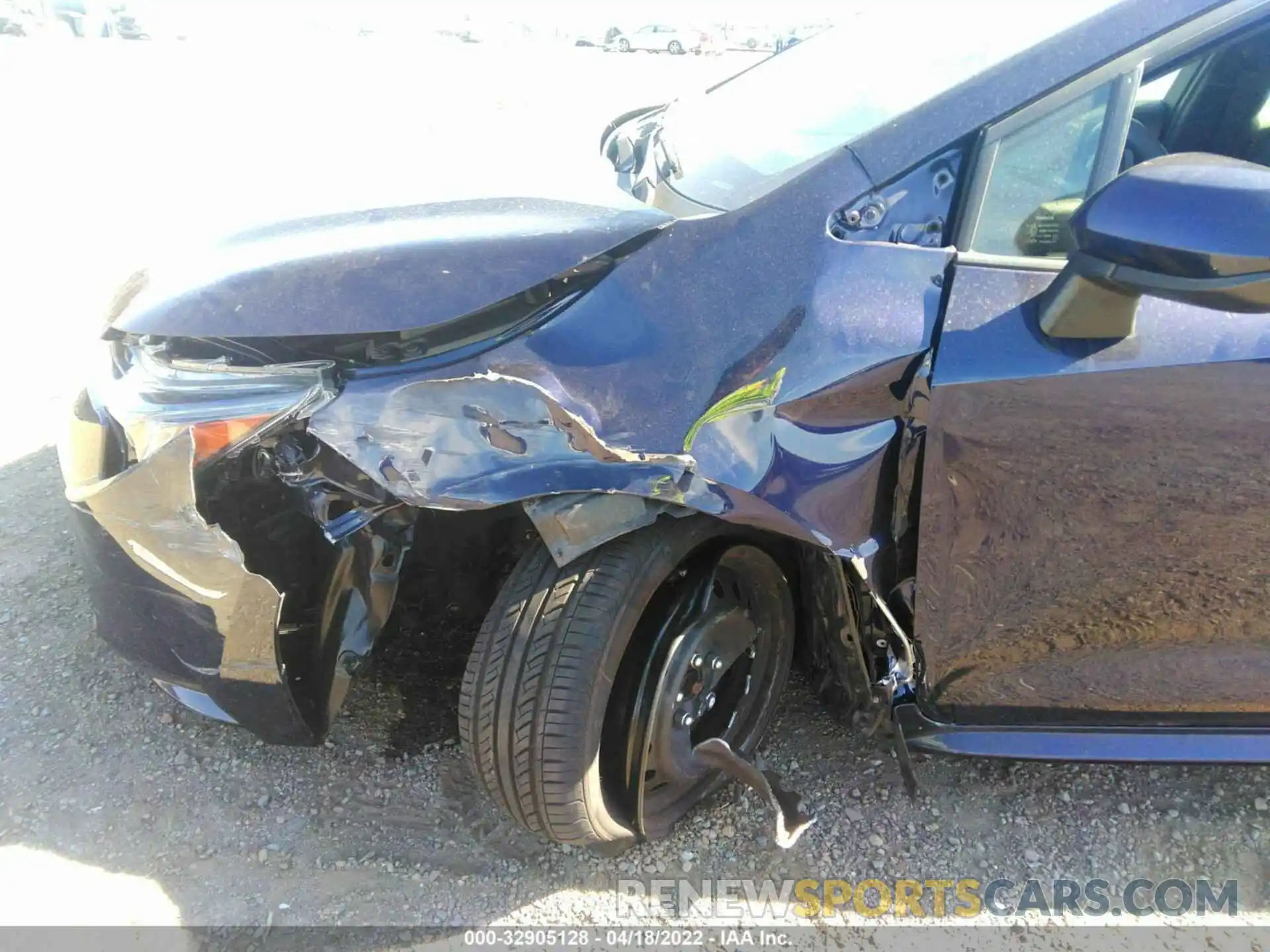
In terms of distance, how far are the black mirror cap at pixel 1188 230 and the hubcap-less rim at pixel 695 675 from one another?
0.88m

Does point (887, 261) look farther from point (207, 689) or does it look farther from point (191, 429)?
point (207, 689)

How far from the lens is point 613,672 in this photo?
158 cm

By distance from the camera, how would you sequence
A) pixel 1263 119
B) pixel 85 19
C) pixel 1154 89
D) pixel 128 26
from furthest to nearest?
pixel 128 26 < pixel 85 19 < pixel 1263 119 < pixel 1154 89

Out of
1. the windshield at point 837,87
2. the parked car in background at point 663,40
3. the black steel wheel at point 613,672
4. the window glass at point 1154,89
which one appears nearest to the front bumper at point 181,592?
the black steel wheel at point 613,672

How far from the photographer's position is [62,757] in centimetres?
209

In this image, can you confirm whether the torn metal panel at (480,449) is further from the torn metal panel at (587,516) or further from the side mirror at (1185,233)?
the side mirror at (1185,233)

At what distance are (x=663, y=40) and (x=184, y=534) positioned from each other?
1274 inches

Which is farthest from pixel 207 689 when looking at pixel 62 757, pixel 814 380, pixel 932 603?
pixel 932 603

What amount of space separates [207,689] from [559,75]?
53.5 ft

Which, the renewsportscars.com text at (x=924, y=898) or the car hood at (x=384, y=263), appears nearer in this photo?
the car hood at (x=384, y=263)

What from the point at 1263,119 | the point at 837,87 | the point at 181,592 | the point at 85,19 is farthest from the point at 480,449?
the point at 85,19

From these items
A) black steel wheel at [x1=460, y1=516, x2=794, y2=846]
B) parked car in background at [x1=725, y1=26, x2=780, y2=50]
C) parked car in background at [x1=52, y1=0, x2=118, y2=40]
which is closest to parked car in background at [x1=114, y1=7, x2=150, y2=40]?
parked car in background at [x1=52, y1=0, x2=118, y2=40]

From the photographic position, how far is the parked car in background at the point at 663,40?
28.8 m

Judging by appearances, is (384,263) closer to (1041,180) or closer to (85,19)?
(1041,180)
